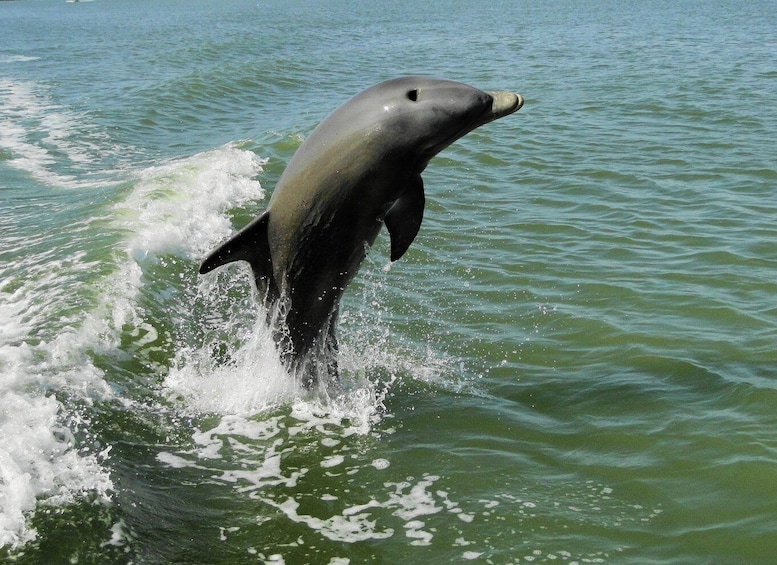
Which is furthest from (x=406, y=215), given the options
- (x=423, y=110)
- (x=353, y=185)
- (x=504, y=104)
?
(x=504, y=104)

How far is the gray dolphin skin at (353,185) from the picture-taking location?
647cm

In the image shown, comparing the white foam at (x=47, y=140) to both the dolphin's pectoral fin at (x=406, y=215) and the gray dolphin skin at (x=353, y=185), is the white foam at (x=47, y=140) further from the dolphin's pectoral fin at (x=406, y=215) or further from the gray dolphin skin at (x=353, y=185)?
the dolphin's pectoral fin at (x=406, y=215)

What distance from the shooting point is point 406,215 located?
685cm

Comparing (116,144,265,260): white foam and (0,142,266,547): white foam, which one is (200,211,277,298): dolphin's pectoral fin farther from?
(116,144,265,260): white foam

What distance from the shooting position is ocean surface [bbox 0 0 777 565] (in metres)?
5.76

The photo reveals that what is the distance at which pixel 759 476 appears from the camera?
21.2 feet

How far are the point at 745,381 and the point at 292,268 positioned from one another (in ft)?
13.3

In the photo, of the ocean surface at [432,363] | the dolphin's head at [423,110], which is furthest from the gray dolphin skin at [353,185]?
the ocean surface at [432,363]

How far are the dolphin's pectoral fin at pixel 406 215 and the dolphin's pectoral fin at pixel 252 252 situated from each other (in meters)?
0.93

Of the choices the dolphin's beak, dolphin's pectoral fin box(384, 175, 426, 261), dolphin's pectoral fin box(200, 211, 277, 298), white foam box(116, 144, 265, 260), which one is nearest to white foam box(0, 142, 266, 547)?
white foam box(116, 144, 265, 260)

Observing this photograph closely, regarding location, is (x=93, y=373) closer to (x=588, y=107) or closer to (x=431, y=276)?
(x=431, y=276)

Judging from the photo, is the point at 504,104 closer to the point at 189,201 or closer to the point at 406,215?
the point at 406,215

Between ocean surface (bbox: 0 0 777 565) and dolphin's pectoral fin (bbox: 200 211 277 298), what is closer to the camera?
ocean surface (bbox: 0 0 777 565)

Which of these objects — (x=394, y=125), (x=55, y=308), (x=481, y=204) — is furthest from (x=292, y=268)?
(x=481, y=204)
